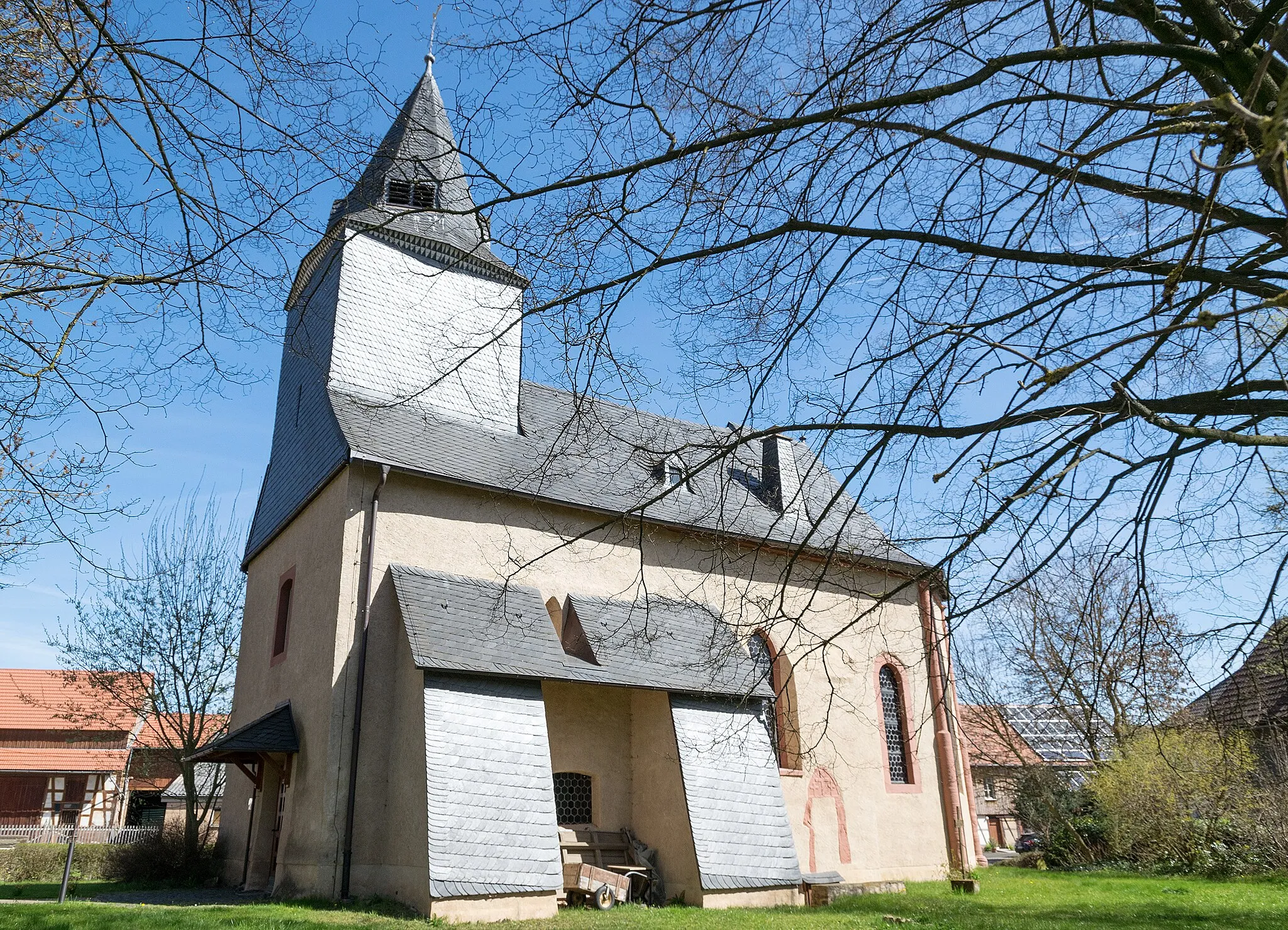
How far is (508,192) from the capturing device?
4.55 metres

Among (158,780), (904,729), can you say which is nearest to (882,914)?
(904,729)

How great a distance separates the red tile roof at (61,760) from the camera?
111 ft

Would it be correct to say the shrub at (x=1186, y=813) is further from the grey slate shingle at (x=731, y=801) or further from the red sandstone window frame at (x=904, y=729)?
the grey slate shingle at (x=731, y=801)

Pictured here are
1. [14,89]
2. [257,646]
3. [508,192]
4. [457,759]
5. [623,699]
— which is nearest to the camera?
[508,192]

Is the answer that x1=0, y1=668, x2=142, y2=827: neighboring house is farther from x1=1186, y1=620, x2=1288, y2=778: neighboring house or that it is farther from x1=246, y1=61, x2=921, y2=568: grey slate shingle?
x1=1186, y1=620, x2=1288, y2=778: neighboring house

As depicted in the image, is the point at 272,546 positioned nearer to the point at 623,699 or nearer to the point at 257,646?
the point at 257,646

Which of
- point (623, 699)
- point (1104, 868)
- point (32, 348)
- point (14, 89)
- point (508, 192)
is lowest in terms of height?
point (1104, 868)

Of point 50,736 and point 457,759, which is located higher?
point 50,736

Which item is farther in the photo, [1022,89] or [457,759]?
[457,759]

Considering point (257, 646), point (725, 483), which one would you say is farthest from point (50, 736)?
point (725, 483)

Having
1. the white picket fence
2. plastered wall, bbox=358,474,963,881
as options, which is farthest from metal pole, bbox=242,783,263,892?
the white picket fence

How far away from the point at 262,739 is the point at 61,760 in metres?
28.8

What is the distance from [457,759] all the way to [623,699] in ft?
12.9

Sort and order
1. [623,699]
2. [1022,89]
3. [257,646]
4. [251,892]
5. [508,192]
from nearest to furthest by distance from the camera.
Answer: [508,192] → [1022,89] → [251,892] → [623,699] → [257,646]
